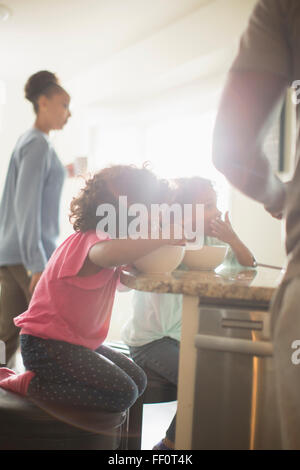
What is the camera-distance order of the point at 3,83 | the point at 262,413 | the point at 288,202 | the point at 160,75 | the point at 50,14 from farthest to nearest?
1. the point at 3,83
2. the point at 160,75
3. the point at 50,14
4. the point at 262,413
5. the point at 288,202

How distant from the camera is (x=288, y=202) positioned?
0.58m

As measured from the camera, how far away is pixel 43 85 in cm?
196

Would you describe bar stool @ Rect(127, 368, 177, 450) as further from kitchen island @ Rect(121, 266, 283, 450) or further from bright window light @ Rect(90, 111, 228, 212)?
bright window light @ Rect(90, 111, 228, 212)

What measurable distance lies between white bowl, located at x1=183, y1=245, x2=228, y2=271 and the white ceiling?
6.39 feet

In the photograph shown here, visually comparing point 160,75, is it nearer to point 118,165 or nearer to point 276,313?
point 118,165

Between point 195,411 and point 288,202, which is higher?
point 288,202

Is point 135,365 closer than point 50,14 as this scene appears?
Yes

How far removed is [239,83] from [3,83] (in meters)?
3.80

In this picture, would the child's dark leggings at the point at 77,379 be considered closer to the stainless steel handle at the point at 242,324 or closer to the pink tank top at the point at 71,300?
the pink tank top at the point at 71,300

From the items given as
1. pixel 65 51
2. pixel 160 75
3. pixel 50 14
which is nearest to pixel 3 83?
pixel 65 51

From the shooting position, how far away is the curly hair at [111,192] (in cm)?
114

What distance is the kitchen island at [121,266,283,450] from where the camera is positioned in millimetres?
794

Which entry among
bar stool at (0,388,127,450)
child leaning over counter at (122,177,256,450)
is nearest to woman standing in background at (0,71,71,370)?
child leaning over counter at (122,177,256,450)
